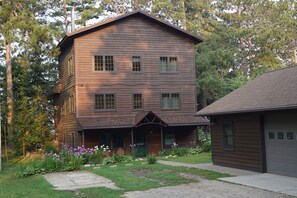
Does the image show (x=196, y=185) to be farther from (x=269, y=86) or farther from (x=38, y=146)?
(x=38, y=146)

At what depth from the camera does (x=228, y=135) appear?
17.5 metres

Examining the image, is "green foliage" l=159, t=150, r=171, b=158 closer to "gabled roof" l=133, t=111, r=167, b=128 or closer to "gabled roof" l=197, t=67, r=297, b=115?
"gabled roof" l=133, t=111, r=167, b=128

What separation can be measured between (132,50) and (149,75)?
7.00 feet

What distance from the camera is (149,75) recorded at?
27781 mm

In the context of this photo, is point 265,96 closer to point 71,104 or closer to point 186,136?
point 186,136

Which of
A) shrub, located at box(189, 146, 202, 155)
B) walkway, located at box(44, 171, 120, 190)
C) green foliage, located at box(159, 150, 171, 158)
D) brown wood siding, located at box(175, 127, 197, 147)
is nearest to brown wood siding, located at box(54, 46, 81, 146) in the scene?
green foliage, located at box(159, 150, 171, 158)

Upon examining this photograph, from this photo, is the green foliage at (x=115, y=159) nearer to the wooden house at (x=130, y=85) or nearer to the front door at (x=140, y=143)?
the wooden house at (x=130, y=85)

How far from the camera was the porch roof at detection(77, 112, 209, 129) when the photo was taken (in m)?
25.0

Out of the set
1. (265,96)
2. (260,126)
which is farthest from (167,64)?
(260,126)

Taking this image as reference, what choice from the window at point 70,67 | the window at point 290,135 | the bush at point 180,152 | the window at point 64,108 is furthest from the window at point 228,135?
the window at point 64,108

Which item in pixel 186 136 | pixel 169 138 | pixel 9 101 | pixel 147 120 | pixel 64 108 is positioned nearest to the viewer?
pixel 147 120

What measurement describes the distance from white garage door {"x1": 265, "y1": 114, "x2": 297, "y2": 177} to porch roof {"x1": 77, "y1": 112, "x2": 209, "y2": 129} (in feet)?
38.9

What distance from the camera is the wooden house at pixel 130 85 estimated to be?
2600 centimetres

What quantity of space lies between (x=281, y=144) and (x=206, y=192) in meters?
4.28
